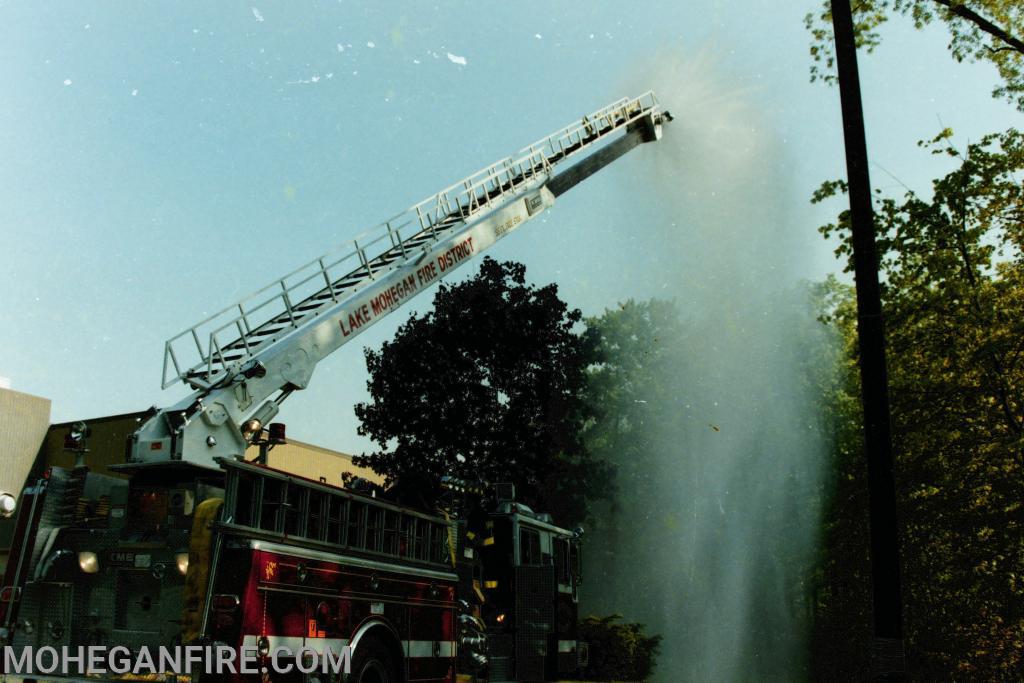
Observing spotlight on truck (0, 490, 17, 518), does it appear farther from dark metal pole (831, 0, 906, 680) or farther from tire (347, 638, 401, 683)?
dark metal pole (831, 0, 906, 680)

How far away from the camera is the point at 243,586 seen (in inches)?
291

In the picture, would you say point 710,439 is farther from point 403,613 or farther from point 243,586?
point 243,586

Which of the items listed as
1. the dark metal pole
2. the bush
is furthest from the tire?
the bush

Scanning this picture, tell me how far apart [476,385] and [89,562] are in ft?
67.6

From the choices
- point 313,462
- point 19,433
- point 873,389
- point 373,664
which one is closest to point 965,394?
point 873,389

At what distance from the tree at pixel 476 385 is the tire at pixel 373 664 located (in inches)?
727

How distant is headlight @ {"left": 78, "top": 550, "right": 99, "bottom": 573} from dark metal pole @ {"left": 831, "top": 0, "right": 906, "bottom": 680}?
7524 mm

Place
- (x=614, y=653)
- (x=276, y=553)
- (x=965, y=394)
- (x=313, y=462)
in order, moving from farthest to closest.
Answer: (x=313, y=462) → (x=614, y=653) → (x=965, y=394) → (x=276, y=553)

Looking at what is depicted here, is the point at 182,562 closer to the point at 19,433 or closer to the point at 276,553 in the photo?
the point at 276,553

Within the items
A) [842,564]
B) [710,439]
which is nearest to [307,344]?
[842,564]

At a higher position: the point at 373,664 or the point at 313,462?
the point at 313,462

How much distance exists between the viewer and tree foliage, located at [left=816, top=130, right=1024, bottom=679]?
1664 centimetres

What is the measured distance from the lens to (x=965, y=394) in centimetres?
1761

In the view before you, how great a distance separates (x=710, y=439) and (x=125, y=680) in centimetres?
3510
